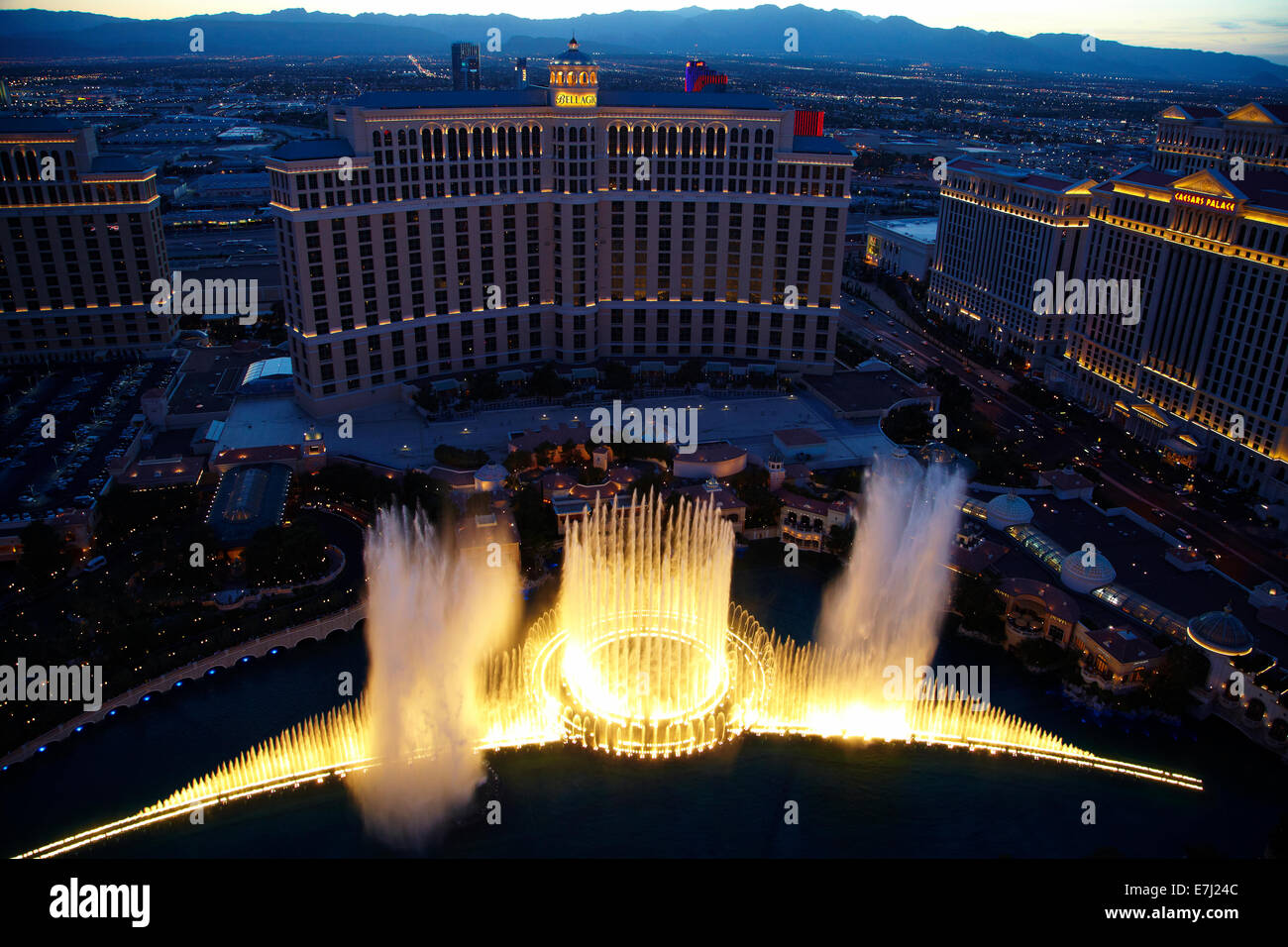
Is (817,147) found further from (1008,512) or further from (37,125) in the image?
(37,125)

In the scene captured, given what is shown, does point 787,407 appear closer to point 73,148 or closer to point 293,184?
point 293,184

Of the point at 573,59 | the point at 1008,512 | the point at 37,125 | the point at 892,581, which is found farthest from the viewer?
the point at 37,125

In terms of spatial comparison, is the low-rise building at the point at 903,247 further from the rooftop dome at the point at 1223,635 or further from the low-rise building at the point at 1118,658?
the rooftop dome at the point at 1223,635

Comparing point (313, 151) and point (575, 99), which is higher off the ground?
point (575, 99)

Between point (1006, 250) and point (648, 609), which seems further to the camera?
point (1006, 250)

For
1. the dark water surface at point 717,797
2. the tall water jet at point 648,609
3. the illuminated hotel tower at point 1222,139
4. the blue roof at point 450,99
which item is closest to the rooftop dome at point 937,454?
the tall water jet at point 648,609

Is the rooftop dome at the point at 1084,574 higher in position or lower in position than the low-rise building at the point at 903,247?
lower

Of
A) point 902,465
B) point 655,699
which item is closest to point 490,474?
point 655,699
